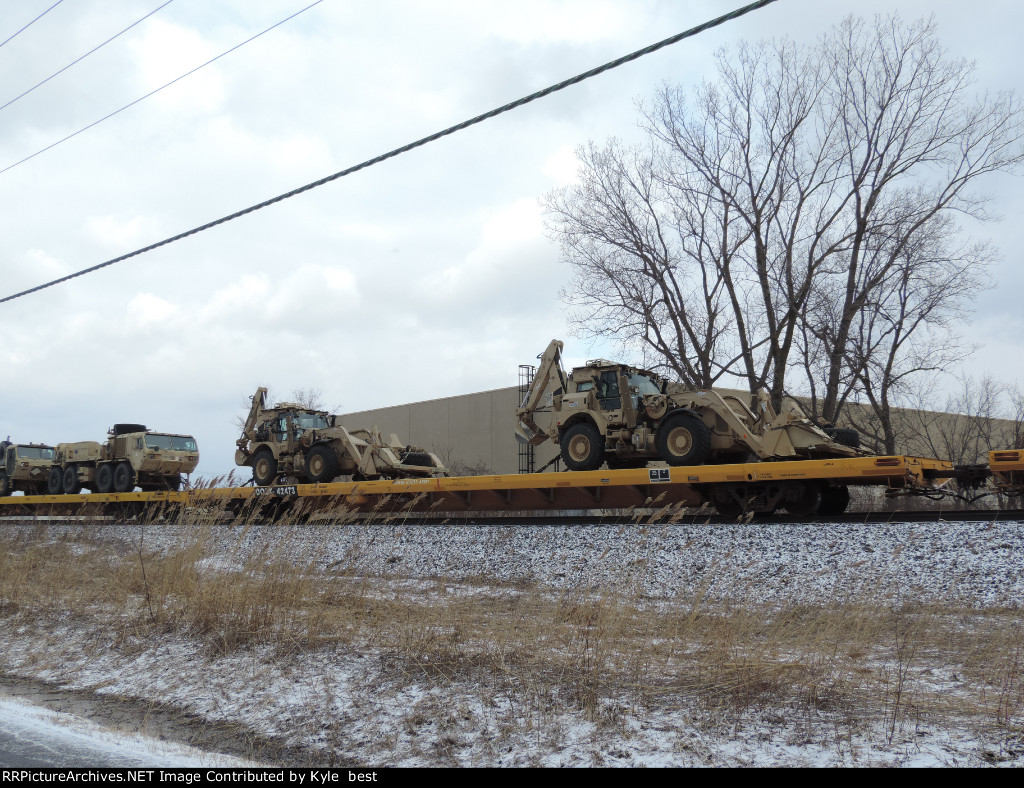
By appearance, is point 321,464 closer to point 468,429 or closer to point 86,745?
point 86,745

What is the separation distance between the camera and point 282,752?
13.8 ft

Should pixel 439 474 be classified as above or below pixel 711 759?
above

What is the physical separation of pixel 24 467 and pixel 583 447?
72.2ft

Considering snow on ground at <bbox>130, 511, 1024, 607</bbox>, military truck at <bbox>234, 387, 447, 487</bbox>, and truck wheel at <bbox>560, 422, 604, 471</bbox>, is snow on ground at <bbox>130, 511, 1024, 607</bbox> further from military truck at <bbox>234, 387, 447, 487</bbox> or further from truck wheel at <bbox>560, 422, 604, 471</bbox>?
military truck at <bbox>234, 387, 447, 487</bbox>

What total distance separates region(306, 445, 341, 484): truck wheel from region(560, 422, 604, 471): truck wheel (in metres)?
5.40

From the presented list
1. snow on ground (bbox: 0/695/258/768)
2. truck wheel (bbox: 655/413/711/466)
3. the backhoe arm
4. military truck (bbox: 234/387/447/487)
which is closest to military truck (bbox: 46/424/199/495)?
military truck (bbox: 234/387/447/487)

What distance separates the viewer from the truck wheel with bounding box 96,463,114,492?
23.9 meters

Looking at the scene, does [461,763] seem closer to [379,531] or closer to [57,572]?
[57,572]

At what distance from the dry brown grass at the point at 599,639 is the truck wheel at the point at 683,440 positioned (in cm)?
406

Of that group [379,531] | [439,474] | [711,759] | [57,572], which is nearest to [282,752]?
[711,759]

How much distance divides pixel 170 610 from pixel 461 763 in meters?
4.12

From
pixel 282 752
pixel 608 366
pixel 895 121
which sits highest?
pixel 895 121

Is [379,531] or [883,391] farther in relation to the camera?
[883,391]

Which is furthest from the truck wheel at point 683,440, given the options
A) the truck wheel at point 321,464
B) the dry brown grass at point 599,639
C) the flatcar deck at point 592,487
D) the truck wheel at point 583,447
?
the truck wheel at point 321,464
